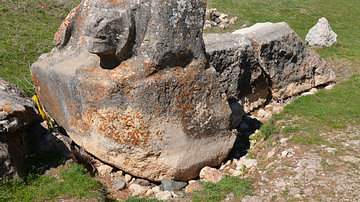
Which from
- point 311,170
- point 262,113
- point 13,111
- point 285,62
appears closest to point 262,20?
point 285,62

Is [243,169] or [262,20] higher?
[262,20]

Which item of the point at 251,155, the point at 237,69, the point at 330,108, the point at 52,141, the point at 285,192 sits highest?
the point at 237,69

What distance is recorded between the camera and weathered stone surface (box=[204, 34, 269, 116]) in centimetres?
628

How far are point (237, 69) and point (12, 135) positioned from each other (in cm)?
418

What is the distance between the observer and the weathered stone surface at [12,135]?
13.8 ft

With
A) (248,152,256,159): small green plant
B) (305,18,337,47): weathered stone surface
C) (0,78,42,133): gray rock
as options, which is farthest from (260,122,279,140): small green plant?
(305,18,337,47): weathered stone surface

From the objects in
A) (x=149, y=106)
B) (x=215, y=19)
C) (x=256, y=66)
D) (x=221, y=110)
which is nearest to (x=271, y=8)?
(x=215, y=19)

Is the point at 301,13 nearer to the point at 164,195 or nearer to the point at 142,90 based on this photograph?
the point at 142,90

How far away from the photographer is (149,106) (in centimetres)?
442

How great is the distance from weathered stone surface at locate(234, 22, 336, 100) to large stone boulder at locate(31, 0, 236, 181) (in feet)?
7.65

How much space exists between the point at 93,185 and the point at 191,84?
78.1 inches

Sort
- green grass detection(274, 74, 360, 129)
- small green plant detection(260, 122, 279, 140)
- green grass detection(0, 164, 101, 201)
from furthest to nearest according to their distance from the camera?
small green plant detection(260, 122, 279, 140)
green grass detection(274, 74, 360, 129)
green grass detection(0, 164, 101, 201)

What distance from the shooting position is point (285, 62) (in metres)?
7.29

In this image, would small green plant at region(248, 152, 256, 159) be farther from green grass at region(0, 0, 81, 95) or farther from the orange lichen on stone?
green grass at region(0, 0, 81, 95)
